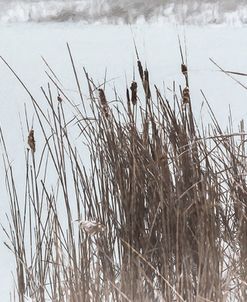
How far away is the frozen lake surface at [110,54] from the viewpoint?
4.04 m

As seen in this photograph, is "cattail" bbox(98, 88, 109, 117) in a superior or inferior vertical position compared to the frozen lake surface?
superior

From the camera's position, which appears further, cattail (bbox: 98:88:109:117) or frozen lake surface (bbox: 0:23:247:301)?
frozen lake surface (bbox: 0:23:247:301)

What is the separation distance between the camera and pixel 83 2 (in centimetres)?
418

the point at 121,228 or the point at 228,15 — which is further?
the point at 228,15

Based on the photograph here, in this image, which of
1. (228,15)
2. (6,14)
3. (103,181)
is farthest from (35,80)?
(103,181)

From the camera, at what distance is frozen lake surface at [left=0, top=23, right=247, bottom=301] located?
404 cm

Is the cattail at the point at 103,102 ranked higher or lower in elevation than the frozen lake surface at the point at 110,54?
higher

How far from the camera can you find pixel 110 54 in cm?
434

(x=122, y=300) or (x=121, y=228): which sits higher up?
(x=121, y=228)

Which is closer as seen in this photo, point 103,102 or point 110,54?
point 103,102

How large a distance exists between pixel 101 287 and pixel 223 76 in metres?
2.69

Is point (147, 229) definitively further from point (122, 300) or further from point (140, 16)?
point (140, 16)

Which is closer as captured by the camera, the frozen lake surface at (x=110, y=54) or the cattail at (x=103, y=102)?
the cattail at (x=103, y=102)

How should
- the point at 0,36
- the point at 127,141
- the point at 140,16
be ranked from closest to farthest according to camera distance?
the point at 127,141 → the point at 140,16 → the point at 0,36
